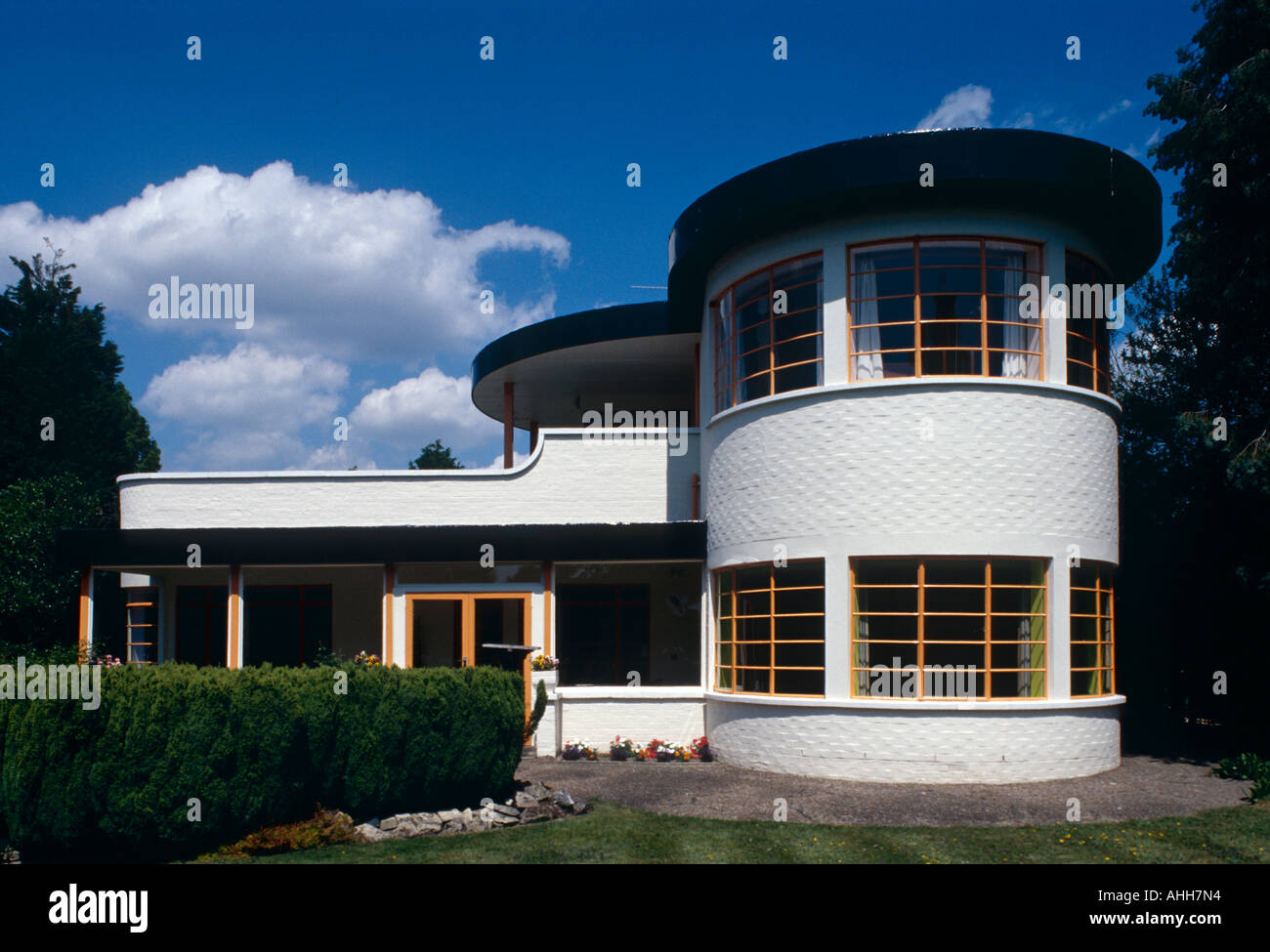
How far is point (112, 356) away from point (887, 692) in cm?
3908

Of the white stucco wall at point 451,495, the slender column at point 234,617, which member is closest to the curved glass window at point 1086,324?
the white stucco wall at point 451,495

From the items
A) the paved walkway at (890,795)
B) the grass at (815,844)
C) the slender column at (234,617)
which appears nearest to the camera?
the grass at (815,844)

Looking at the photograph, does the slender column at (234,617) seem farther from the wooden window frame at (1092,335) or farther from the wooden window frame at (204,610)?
the wooden window frame at (1092,335)

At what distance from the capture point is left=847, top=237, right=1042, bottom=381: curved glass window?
1408 centimetres

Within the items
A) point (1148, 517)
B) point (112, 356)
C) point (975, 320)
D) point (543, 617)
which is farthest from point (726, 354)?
point (112, 356)

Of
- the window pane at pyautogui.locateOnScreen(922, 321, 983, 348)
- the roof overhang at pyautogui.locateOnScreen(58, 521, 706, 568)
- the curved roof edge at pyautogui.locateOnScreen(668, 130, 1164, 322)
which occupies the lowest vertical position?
the roof overhang at pyautogui.locateOnScreen(58, 521, 706, 568)

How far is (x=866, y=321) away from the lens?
14375 millimetres

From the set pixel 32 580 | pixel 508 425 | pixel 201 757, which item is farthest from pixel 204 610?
pixel 201 757

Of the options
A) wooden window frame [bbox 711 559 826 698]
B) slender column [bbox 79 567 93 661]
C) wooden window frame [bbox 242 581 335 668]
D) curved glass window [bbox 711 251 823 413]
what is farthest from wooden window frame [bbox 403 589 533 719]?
slender column [bbox 79 567 93 661]

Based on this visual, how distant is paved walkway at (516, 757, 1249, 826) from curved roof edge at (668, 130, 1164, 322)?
24.4ft

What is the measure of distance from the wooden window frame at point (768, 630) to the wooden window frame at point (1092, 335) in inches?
182

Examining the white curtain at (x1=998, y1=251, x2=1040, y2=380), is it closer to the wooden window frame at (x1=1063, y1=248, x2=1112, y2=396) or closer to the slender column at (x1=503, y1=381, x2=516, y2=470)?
the wooden window frame at (x1=1063, y1=248, x2=1112, y2=396)

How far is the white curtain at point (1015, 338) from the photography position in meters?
14.2
